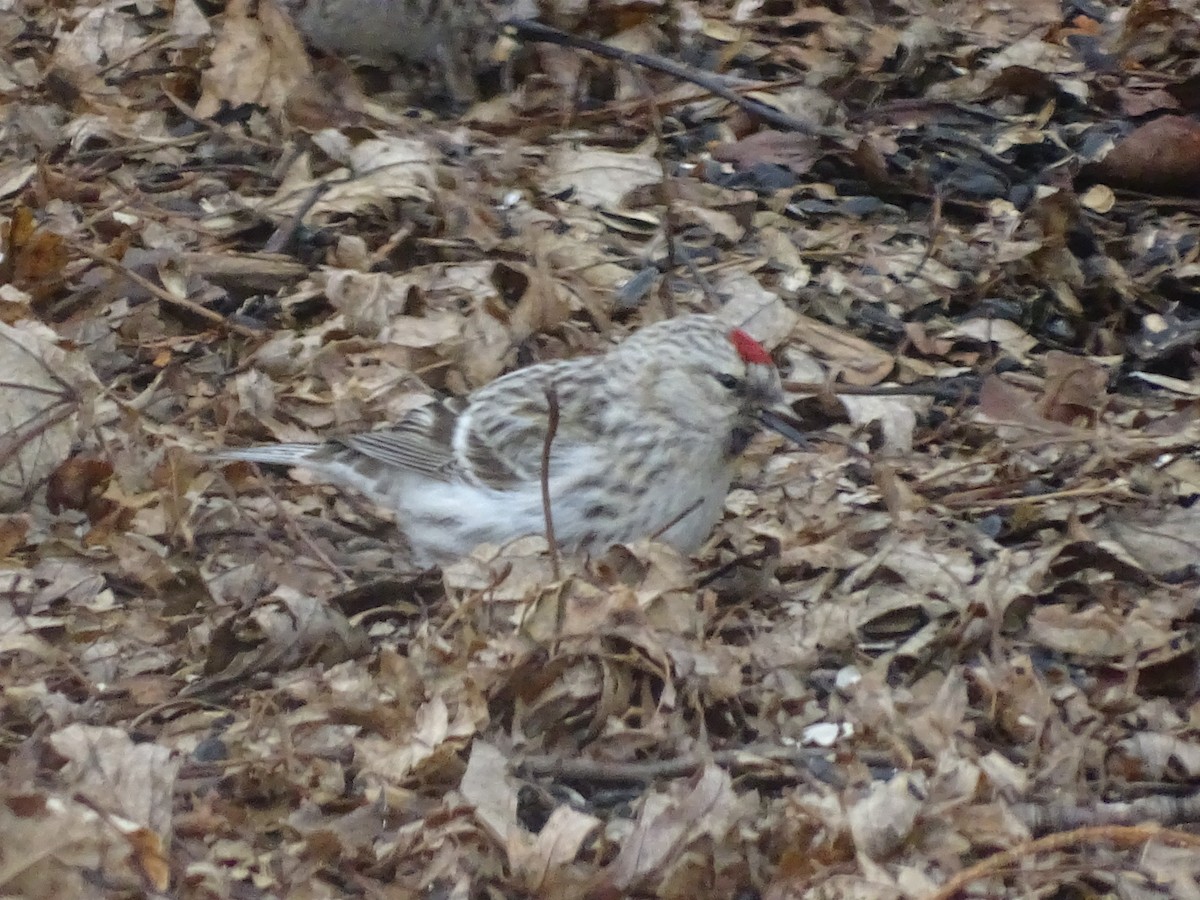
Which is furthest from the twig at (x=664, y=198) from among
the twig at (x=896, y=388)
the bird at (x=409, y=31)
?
the bird at (x=409, y=31)

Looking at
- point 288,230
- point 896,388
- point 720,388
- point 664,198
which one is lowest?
point 896,388

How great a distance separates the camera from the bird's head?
15.2ft

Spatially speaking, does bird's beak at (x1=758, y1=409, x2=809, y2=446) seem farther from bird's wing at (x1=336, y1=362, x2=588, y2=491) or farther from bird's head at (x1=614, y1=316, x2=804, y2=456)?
bird's wing at (x1=336, y1=362, x2=588, y2=491)

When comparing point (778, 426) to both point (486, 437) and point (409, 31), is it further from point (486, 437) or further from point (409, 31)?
point (409, 31)

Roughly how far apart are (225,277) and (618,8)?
2.37 metres

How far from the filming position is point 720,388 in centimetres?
466

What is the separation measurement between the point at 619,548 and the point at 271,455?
1.16 metres

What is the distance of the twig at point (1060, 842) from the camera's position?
3.05 m

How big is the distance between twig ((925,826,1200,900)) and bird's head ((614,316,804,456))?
64.2 inches

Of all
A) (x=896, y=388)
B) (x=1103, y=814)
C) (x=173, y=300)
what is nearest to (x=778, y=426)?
(x=896, y=388)

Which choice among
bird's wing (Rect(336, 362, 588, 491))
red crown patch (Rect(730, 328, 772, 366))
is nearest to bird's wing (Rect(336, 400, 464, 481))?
bird's wing (Rect(336, 362, 588, 491))

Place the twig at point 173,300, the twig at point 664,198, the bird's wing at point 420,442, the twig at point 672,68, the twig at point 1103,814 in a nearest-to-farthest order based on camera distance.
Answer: the twig at point 1103,814
the bird's wing at point 420,442
the twig at point 173,300
the twig at point 664,198
the twig at point 672,68

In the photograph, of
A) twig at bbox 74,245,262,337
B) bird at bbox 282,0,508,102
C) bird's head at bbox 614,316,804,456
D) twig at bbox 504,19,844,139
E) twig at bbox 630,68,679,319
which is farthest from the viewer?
bird at bbox 282,0,508,102

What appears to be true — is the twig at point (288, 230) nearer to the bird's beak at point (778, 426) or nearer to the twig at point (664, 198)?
the twig at point (664, 198)
